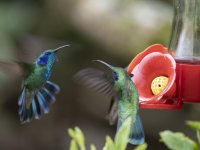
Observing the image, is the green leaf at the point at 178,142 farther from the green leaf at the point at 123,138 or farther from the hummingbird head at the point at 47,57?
the hummingbird head at the point at 47,57

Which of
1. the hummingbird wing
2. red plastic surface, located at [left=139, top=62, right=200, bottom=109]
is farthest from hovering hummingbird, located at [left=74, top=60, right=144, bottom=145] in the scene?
red plastic surface, located at [left=139, top=62, right=200, bottom=109]

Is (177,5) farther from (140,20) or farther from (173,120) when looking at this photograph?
(173,120)

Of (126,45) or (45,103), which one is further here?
(126,45)

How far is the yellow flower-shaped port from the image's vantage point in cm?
286

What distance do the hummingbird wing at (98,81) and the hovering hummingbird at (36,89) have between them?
0.37 metres

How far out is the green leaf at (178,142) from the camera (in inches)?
69.6

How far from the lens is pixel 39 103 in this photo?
336 cm

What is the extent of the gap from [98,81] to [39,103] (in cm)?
59

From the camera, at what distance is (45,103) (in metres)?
3.35

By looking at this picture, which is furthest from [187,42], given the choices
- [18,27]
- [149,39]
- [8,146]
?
[8,146]

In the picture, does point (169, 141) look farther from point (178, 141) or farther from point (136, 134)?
point (136, 134)

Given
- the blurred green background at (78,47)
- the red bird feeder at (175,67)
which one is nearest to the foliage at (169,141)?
the red bird feeder at (175,67)

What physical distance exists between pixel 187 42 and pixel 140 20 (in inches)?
110

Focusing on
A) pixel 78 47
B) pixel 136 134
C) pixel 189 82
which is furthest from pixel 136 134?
pixel 78 47
